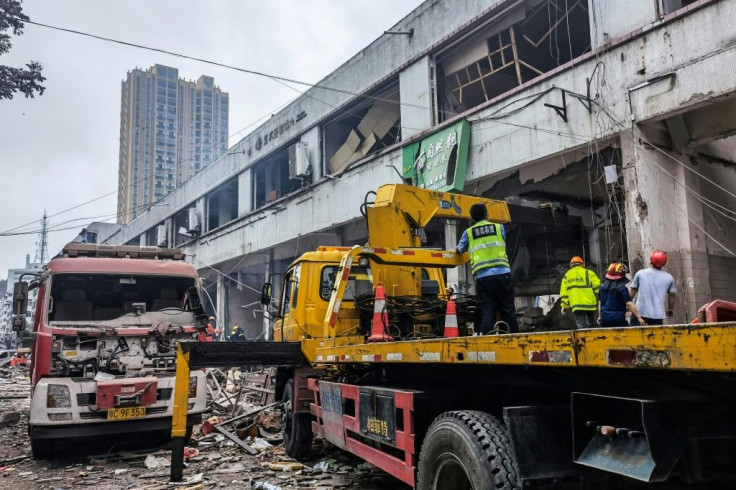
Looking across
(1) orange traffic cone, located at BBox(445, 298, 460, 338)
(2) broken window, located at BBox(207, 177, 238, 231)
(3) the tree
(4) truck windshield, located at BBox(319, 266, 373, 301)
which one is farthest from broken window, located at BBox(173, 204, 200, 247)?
(1) orange traffic cone, located at BBox(445, 298, 460, 338)

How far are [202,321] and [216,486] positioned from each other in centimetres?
312

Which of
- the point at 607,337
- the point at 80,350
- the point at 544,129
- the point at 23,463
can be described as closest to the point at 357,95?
the point at 544,129

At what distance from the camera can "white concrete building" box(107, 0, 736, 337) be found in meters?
8.33

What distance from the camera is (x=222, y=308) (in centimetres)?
2505

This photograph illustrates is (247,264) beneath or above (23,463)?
above

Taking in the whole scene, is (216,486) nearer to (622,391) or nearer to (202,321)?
(202,321)

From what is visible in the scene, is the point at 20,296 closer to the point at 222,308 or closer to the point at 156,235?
the point at 222,308

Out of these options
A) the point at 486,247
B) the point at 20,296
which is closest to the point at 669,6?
the point at 486,247

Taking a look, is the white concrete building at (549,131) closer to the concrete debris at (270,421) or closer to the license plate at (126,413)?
the concrete debris at (270,421)

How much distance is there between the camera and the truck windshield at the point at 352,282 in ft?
22.0

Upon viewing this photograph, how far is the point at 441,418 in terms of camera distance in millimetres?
3438

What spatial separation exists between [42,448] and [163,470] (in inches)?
70.7

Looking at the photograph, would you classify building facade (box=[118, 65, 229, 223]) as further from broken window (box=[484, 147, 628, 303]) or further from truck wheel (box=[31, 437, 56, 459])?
truck wheel (box=[31, 437, 56, 459])

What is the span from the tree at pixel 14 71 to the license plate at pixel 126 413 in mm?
8695
